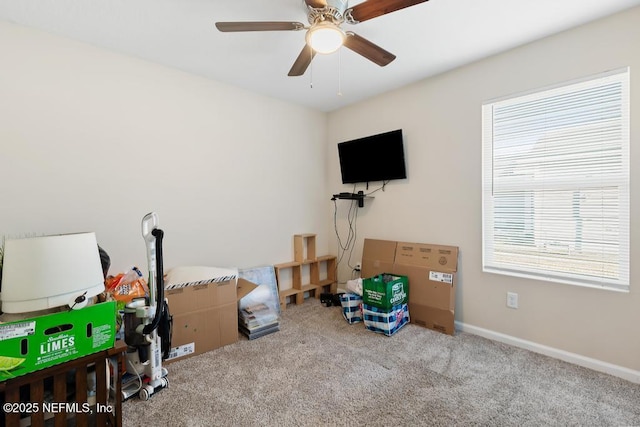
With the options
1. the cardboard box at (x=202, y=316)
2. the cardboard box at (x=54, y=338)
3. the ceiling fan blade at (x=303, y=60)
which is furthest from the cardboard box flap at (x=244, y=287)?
the ceiling fan blade at (x=303, y=60)

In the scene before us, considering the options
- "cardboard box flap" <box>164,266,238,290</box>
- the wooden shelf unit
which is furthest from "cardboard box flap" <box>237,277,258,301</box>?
the wooden shelf unit

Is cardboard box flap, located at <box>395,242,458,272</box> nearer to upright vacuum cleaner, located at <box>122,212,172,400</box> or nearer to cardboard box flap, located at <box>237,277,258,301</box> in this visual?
cardboard box flap, located at <box>237,277,258,301</box>

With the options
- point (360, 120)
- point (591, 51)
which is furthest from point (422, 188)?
point (591, 51)

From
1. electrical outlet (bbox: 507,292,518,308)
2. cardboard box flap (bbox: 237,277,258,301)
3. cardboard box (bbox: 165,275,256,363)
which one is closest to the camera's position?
cardboard box (bbox: 165,275,256,363)

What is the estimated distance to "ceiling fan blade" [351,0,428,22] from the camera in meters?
1.47

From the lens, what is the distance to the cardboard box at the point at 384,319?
2609 mm

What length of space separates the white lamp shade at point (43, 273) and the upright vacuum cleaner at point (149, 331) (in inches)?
13.3

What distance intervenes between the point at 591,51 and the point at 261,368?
11.0 ft

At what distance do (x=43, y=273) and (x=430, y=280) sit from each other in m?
2.85

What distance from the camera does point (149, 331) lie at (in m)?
1.74

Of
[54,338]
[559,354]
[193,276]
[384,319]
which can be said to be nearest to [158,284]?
[54,338]

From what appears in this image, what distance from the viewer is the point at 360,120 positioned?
359 centimetres

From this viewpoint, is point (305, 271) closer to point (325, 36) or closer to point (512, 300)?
point (512, 300)

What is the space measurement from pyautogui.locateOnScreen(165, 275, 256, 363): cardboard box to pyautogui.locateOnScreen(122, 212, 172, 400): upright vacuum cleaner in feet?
1.09
